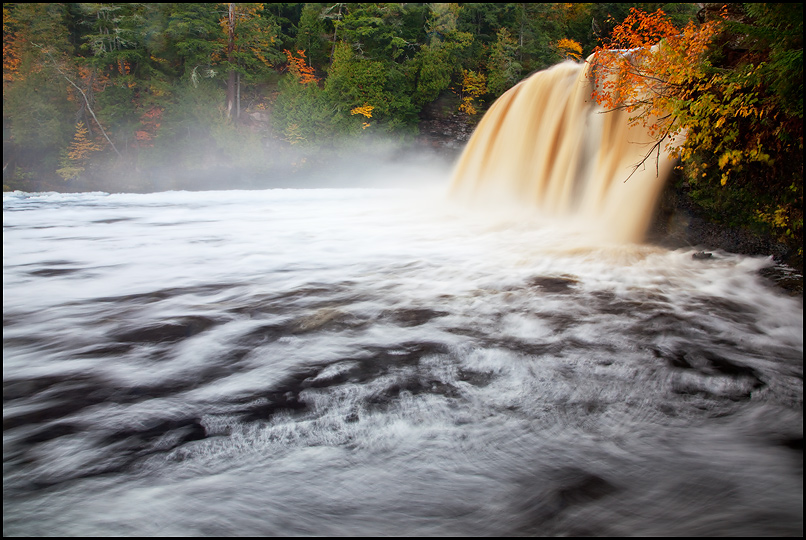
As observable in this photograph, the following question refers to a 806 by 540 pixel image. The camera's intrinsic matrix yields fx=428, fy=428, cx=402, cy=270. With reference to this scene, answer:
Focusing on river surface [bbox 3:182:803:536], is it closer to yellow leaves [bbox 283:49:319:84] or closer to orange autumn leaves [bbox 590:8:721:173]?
orange autumn leaves [bbox 590:8:721:173]

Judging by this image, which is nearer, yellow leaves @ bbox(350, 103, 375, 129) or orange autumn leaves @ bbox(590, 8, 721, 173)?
orange autumn leaves @ bbox(590, 8, 721, 173)

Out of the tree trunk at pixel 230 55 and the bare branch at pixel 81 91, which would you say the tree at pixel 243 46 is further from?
the bare branch at pixel 81 91

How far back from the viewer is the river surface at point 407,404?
4.91 feet

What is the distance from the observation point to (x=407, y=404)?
83.8 inches

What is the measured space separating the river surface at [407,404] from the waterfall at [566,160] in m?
2.00

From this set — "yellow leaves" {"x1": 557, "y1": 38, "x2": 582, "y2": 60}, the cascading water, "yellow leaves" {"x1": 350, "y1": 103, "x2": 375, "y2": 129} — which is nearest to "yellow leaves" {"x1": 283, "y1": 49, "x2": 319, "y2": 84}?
"yellow leaves" {"x1": 350, "y1": 103, "x2": 375, "y2": 129}

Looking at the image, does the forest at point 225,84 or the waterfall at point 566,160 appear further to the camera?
the forest at point 225,84

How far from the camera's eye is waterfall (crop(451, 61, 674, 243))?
6566 mm

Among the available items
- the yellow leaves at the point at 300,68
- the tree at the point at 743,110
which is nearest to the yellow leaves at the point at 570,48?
the yellow leaves at the point at 300,68

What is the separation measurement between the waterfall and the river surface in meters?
2.00

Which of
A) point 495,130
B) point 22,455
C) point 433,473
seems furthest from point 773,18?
point 495,130

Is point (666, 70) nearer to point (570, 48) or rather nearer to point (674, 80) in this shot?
point (674, 80)

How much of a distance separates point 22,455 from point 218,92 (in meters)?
25.1

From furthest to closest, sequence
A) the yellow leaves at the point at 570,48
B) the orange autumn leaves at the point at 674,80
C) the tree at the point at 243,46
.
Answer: the yellow leaves at the point at 570,48 → the tree at the point at 243,46 → the orange autumn leaves at the point at 674,80
